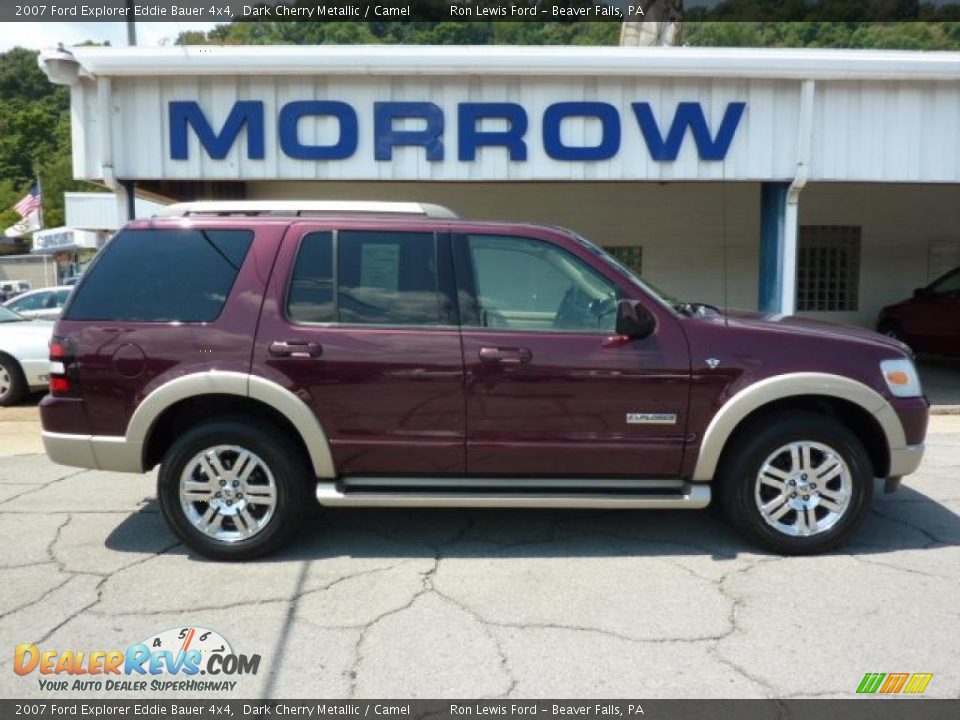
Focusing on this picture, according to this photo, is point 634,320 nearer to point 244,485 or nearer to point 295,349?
point 295,349

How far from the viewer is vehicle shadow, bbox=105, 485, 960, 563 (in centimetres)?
443

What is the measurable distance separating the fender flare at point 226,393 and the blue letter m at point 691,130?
585 cm

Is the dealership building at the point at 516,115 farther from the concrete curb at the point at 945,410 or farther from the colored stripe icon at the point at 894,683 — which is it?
the colored stripe icon at the point at 894,683

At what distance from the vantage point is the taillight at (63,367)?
13.7 ft

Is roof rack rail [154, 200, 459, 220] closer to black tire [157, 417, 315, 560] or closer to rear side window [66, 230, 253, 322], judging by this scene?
rear side window [66, 230, 253, 322]

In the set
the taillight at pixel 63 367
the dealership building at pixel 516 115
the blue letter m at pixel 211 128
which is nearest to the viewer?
the taillight at pixel 63 367

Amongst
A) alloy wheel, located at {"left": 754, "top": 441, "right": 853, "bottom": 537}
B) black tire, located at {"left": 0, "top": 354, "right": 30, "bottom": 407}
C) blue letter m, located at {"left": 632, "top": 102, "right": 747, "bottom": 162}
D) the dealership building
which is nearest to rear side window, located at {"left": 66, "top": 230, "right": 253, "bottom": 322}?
alloy wheel, located at {"left": 754, "top": 441, "right": 853, "bottom": 537}

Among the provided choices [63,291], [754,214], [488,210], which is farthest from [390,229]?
[63,291]

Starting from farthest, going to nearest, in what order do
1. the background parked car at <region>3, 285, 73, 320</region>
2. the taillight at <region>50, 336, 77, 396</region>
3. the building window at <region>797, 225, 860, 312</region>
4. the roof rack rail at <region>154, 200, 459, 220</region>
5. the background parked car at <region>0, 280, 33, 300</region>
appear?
the background parked car at <region>0, 280, 33, 300</region>
the background parked car at <region>3, 285, 73, 320</region>
the building window at <region>797, 225, 860, 312</region>
the roof rack rail at <region>154, 200, 459, 220</region>
the taillight at <region>50, 336, 77, 396</region>

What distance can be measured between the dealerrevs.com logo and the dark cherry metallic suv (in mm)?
930

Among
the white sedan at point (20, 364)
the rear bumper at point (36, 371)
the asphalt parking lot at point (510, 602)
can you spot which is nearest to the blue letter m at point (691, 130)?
the asphalt parking lot at point (510, 602)

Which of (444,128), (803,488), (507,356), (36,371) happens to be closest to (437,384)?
(507,356)

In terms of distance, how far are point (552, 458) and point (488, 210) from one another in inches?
386

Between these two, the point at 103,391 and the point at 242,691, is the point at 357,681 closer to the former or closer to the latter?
the point at 242,691
